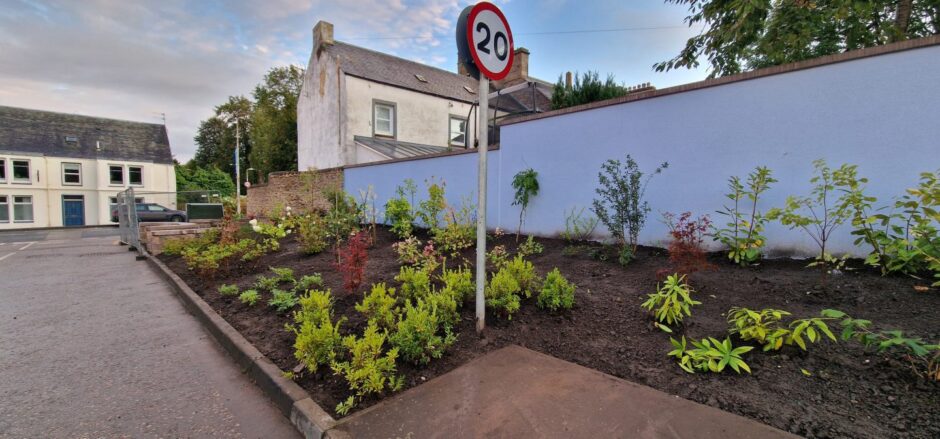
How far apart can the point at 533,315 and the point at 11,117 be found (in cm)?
4098

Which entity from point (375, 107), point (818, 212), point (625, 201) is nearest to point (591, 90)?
point (625, 201)

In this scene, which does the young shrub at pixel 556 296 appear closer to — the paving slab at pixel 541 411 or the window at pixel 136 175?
the paving slab at pixel 541 411

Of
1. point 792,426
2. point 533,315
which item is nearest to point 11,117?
point 533,315

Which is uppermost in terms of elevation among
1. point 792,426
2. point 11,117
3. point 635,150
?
point 11,117

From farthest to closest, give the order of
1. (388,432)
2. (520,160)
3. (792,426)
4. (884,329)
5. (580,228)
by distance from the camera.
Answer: (520,160)
(580,228)
(884,329)
(388,432)
(792,426)

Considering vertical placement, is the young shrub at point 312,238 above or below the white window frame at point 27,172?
below

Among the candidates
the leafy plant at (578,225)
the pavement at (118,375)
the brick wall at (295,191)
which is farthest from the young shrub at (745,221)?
the brick wall at (295,191)

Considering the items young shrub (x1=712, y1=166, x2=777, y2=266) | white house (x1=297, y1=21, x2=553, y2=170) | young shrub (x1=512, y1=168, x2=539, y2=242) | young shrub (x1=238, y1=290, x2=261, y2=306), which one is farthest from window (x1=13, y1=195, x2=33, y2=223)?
young shrub (x1=712, y1=166, x2=777, y2=266)

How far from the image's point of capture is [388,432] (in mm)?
2104

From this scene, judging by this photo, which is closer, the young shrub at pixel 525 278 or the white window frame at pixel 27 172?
the young shrub at pixel 525 278

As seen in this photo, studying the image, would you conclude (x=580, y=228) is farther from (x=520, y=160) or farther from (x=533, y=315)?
(x=533, y=315)

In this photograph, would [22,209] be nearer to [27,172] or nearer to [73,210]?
[73,210]

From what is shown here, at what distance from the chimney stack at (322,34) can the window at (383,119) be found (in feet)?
11.8

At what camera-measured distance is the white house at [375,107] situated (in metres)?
15.6
